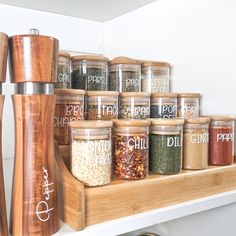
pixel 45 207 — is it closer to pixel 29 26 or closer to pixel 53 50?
pixel 53 50

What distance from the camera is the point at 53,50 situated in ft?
1.57

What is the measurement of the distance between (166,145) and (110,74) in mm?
238

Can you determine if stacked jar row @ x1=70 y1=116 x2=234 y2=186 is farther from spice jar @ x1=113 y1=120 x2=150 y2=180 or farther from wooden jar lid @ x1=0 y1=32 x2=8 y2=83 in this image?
wooden jar lid @ x1=0 y1=32 x2=8 y2=83

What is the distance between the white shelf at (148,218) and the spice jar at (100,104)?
22 centimetres

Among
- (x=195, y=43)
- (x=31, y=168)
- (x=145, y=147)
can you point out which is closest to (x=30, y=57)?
(x=31, y=168)

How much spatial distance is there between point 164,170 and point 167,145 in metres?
0.05

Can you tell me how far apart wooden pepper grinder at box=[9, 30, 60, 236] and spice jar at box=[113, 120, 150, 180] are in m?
0.17

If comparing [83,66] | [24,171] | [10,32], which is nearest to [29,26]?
[10,32]

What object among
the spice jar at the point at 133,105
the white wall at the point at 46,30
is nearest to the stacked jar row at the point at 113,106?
the spice jar at the point at 133,105

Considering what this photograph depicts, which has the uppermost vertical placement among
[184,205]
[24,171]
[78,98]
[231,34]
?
[231,34]

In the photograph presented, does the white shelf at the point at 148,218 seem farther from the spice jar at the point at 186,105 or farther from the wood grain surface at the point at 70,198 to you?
the spice jar at the point at 186,105

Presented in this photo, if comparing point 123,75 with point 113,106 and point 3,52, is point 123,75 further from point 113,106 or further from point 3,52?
point 3,52

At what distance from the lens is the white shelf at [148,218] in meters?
0.52

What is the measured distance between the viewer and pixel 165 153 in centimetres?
64
